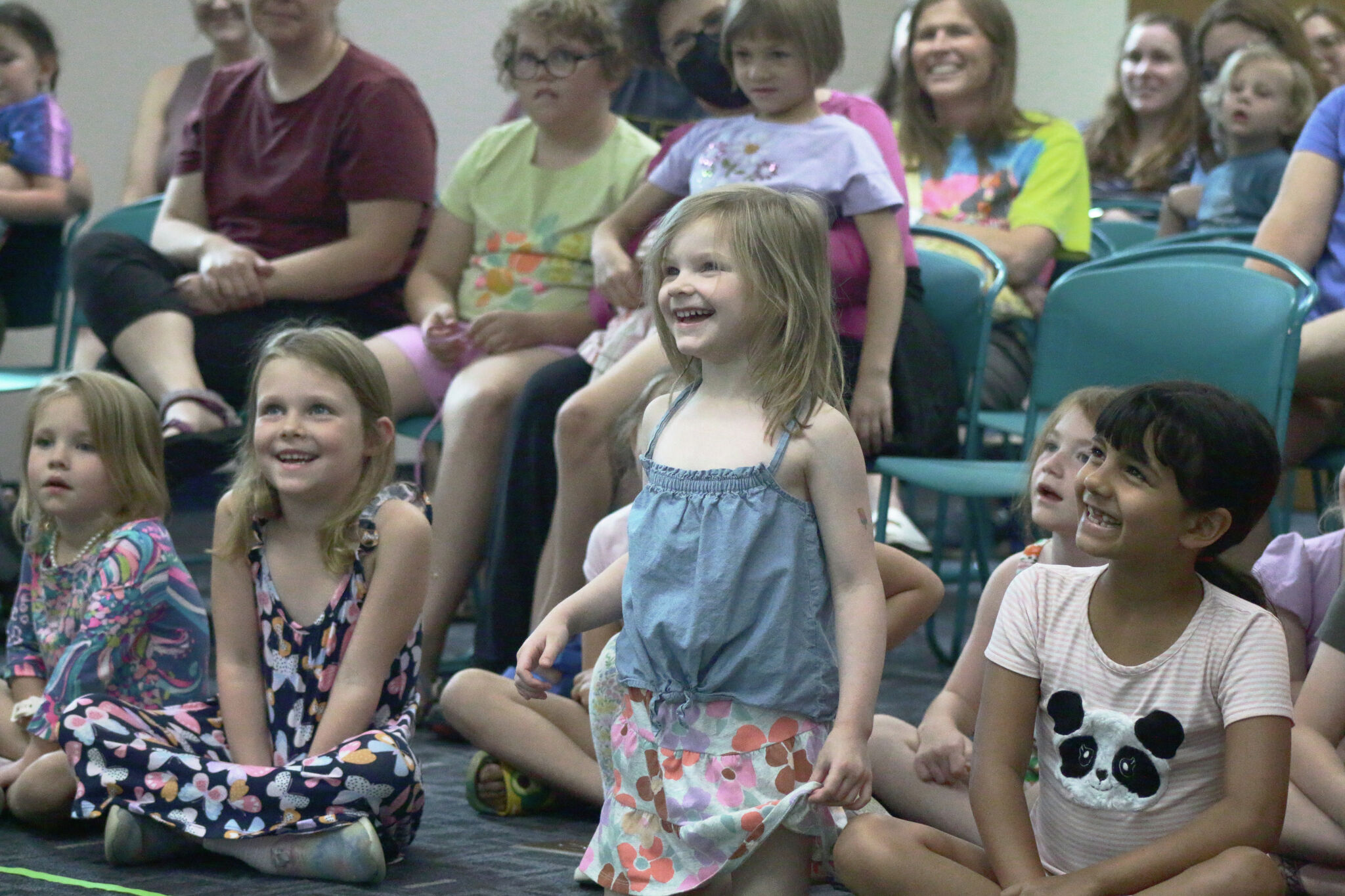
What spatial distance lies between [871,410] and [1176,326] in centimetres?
52

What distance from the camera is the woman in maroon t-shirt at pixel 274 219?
2977 millimetres

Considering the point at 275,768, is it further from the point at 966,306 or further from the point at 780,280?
the point at 966,306

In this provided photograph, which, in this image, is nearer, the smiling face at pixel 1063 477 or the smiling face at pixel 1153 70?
the smiling face at pixel 1063 477

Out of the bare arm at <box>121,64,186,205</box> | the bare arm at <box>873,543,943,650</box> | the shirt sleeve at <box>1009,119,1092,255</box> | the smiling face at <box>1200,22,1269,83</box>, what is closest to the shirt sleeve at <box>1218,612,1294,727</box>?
the bare arm at <box>873,543,943,650</box>

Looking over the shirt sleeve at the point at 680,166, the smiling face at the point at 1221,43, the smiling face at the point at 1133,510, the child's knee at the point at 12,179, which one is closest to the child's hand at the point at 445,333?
the shirt sleeve at the point at 680,166

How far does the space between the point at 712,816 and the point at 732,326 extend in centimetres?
47

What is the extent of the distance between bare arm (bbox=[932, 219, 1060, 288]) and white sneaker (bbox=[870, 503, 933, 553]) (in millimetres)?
537

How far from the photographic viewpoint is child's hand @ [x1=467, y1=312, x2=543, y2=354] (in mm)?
2803

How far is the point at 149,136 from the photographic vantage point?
4.33m

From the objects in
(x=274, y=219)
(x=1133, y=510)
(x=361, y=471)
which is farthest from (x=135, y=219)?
(x=1133, y=510)

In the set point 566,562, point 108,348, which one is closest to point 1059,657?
point 566,562

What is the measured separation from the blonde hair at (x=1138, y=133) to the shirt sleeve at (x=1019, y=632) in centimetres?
265

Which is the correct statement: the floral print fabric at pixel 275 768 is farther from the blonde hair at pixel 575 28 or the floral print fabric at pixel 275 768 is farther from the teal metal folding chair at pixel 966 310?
the blonde hair at pixel 575 28

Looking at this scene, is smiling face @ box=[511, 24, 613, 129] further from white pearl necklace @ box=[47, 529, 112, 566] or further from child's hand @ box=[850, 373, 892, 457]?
white pearl necklace @ box=[47, 529, 112, 566]
